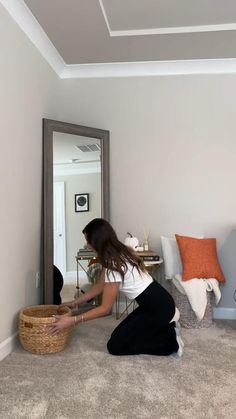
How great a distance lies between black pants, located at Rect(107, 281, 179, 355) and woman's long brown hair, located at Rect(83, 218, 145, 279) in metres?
0.27

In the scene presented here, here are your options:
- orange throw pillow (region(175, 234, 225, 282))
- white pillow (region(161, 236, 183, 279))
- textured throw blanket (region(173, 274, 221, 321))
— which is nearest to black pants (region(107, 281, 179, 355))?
textured throw blanket (region(173, 274, 221, 321))

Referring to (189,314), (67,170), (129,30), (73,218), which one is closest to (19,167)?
→ (67,170)

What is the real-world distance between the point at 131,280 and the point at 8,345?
3.20ft

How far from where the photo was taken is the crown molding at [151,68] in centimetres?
394

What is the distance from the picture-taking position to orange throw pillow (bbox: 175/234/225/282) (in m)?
3.55

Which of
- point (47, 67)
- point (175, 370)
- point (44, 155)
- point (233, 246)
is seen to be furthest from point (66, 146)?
point (175, 370)

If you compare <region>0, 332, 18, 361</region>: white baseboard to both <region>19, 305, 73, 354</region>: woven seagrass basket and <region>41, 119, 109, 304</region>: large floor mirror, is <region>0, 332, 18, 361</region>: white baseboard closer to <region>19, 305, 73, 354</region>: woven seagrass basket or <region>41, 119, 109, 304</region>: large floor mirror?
<region>19, 305, 73, 354</region>: woven seagrass basket

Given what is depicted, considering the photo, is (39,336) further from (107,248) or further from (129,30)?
(129,30)

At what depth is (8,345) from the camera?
2.82 meters

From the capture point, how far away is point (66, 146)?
3.80 m

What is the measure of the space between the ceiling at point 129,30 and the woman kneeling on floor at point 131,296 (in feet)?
5.22

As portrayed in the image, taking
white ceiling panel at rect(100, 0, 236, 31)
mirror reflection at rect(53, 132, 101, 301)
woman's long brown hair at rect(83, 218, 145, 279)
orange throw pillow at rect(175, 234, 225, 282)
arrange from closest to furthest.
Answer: woman's long brown hair at rect(83, 218, 145, 279), white ceiling panel at rect(100, 0, 236, 31), orange throw pillow at rect(175, 234, 225, 282), mirror reflection at rect(53, 132, 101, 301)

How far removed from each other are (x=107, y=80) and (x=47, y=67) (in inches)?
26.4

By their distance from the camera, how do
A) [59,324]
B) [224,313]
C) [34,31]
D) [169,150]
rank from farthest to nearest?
[169,150] → [224,313] → [34,31] → [59,324]
